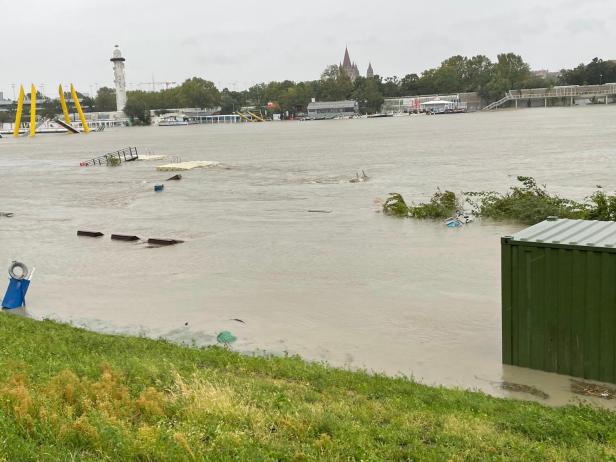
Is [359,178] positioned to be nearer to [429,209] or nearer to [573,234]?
[429,209]

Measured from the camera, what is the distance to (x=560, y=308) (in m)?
10.3

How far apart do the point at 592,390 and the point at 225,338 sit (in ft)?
21.4

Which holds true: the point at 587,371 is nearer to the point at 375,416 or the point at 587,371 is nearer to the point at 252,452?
the point at 375,416

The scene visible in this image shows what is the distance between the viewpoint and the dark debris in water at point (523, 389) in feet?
33.4

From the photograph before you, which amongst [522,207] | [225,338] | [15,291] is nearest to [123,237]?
[15,291]

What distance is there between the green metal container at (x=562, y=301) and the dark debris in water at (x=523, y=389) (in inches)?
15.7

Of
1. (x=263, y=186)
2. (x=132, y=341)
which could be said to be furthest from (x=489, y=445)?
(x=263, y=186)

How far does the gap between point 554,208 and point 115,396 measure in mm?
21217

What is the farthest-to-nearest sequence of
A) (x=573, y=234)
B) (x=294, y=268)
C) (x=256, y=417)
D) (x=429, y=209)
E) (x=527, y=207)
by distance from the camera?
1. (x=429, y=209)
2. (x=527, y=207)
3. (x=294, y=268)
4. (x=573, y=234)
5. (x=256, y=417)

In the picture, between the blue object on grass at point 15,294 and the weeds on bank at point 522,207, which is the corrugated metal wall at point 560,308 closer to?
the blue object on grass at point 15,294

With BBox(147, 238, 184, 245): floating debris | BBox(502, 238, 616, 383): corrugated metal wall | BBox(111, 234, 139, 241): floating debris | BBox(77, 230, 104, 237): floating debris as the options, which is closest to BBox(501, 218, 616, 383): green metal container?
BBox(502, 238, 616, 383): corrugated metal wall

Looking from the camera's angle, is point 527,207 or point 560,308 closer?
point 560,308

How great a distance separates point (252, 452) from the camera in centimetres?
622

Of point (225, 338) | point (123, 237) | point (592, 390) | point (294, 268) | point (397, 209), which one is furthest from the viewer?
point (397, 209)
